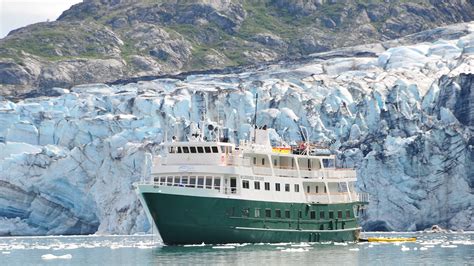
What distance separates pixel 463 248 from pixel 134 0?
151 metres

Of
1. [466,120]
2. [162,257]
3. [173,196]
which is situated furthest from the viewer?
[466,120]

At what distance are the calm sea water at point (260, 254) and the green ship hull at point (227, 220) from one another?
27.1 inches

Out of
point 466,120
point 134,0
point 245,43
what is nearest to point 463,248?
point 466,120

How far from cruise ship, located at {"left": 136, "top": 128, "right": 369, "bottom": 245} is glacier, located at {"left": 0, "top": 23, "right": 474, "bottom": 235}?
15.8 meters

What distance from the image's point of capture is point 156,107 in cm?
9725

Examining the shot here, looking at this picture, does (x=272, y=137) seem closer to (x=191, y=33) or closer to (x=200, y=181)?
(x=200, y=181)

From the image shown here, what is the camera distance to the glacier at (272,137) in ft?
256

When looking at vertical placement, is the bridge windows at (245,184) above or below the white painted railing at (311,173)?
below

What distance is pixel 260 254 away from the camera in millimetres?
46219

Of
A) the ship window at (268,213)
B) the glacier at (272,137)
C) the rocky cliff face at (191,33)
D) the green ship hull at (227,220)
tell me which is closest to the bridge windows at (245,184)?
the green ship hull at (227,220)

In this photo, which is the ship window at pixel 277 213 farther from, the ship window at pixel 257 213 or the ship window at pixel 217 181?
the ship window at pixel 217 181

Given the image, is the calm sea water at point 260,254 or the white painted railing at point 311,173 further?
the white painted railing at point 311,173

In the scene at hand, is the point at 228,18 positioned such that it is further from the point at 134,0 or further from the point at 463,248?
the point at 463,248

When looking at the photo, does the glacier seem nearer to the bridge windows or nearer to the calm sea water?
the bridge windows
